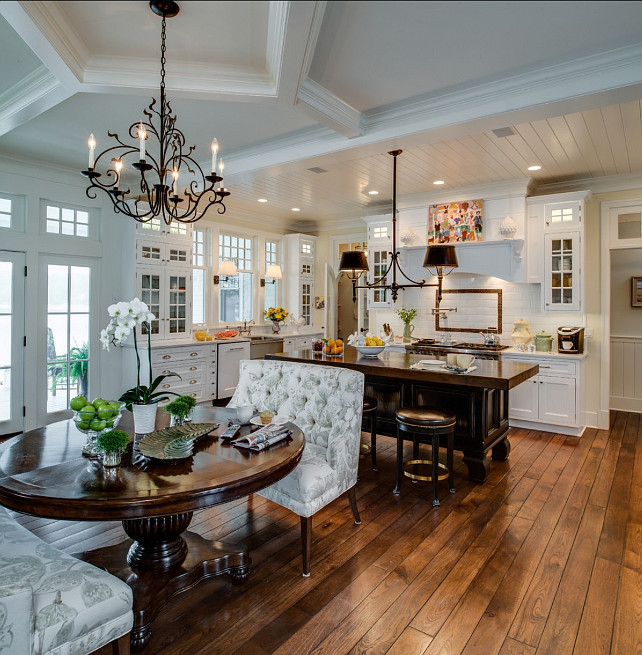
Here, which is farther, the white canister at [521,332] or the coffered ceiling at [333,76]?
the white canister at [521,332]

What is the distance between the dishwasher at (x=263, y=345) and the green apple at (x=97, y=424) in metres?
4.77

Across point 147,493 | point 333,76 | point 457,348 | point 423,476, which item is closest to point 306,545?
point 147,493

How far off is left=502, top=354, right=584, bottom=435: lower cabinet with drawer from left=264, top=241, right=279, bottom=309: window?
13.3 ft

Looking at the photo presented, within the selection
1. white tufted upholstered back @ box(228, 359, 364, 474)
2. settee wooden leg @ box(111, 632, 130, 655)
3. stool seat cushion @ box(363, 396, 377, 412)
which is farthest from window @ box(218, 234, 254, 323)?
settee wooden leg @ box(111, 632, 130, 655)

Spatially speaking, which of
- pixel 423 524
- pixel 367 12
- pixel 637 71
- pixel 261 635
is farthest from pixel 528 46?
pixel 261 635

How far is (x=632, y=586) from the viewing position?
2264 millimetres

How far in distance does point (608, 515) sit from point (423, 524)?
1.29 meters

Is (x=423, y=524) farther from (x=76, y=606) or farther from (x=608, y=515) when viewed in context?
(x=76, y=606)

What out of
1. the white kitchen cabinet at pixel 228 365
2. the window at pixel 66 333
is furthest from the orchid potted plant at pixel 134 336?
the white kitchen cabinet at pixel 228 365

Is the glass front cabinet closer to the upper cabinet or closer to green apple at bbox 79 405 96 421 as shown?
the upper cabinet

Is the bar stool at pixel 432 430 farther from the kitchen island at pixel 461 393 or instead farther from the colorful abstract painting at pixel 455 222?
the colorful abstract painting at pixel 455 222

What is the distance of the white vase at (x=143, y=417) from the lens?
2.19 meters

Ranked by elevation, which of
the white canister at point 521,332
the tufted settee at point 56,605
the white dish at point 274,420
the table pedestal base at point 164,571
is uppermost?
the white canister at point 521,332

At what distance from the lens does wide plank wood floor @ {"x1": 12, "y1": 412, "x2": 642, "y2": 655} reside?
6.22 ft
